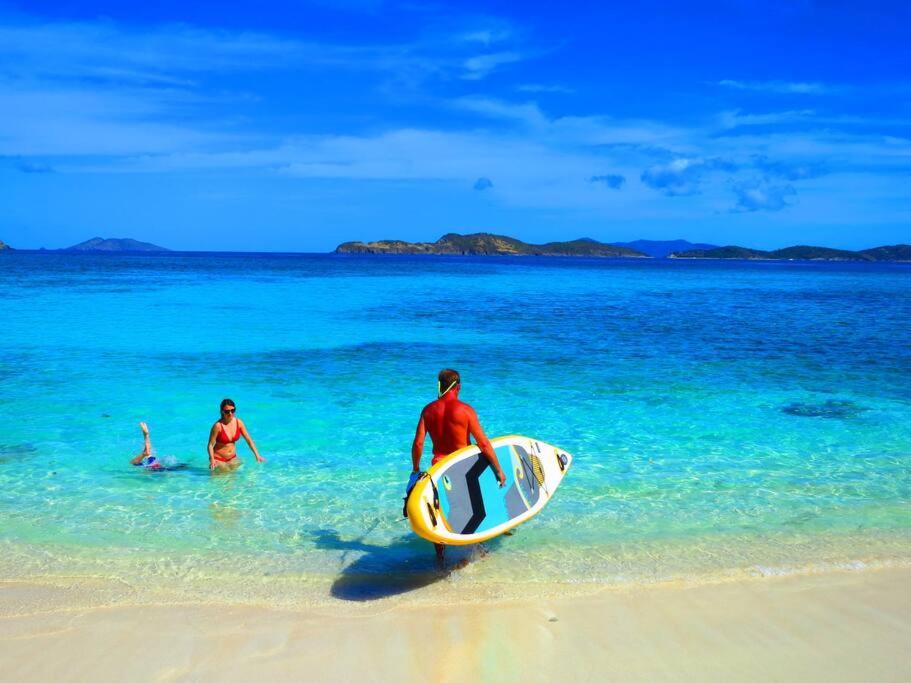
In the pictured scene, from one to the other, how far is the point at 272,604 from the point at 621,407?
9140 millimetres

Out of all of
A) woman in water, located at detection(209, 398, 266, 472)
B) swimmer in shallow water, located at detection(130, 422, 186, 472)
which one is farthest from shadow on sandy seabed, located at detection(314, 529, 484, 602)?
swimmer in shallow water, located at detection(130, 422, 186, 472)

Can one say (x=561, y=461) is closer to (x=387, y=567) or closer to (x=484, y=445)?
(x=484, y=445)

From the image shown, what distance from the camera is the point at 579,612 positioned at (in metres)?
6.14

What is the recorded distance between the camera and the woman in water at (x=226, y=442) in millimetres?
→ 9781

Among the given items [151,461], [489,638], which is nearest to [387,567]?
[489,638]

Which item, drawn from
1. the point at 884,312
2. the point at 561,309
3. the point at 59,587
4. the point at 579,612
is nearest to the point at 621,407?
the point at 579,612

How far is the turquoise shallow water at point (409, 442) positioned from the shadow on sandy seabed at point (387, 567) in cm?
4

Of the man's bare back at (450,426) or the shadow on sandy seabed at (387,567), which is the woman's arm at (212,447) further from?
the man's bare back at (450,426)

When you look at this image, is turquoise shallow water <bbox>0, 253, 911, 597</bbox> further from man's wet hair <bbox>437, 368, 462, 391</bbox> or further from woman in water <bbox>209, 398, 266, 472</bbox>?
man's wet hair <bbox>437, 368, 462, 391</bbox>

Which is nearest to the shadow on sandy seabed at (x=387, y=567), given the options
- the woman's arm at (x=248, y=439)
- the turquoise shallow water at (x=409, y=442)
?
the turquoise shallow water at (x=409, y=442)

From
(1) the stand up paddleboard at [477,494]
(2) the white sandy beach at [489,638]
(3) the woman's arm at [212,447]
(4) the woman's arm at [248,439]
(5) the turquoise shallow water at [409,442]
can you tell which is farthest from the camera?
(4) the woman's arm at [248,439]

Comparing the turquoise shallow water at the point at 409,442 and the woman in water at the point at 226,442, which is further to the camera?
the woman in water at the point at 226,442

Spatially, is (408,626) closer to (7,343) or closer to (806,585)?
(806,585)

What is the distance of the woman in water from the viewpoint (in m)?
9.78
